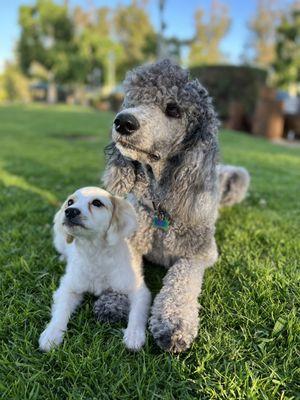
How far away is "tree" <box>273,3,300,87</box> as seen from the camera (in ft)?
64.2

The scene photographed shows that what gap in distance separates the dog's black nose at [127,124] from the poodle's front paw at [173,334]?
111 centimetres

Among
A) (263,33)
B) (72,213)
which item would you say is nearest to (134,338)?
(72,213)

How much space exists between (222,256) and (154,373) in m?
1.42

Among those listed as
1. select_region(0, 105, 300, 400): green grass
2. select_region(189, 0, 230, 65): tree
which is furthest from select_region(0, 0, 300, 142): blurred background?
select_region(0, 105, 300, 400): green grass

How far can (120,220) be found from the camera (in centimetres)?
256

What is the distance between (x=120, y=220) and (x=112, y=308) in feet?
1.86

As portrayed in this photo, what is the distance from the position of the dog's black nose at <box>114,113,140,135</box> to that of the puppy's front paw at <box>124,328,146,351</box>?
1147 millimetres

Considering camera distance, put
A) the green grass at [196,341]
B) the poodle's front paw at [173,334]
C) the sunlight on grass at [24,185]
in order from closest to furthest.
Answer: the green grass at [196,341]
the poodle's front paw at [173,334]
the sunlight on grass at [24,185]

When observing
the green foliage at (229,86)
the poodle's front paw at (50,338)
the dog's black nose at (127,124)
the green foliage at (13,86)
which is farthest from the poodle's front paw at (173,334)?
the green foliage at (13,86)

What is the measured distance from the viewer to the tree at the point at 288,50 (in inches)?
771

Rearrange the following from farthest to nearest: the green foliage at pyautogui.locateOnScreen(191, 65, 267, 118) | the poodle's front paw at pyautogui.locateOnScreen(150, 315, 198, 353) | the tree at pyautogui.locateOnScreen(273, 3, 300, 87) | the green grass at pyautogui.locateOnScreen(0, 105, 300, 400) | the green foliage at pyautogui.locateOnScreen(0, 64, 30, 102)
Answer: the green foliage at pyautogui.locateOnScreen(0, 64, 30, 102)
the tree at pyautogui.locateOnScreen(273, 3, 300, 87)
the green foliage at pyautogui.locateOnScreen(191, 65, 267, 118)
the poodle's front paw at pyautogui.locateOnScreen(150, 315, 198, 353)
the green grass at pyautogui.locateOnScreen(0, 105, 300, 400)

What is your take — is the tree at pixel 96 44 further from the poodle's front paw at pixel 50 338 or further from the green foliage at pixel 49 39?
the poodle's front paw at pixel 50 338

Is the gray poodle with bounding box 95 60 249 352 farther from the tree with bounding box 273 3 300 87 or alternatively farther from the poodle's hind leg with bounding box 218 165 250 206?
the tree with bounding box 273 3 300 87

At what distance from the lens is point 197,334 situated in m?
2.19
